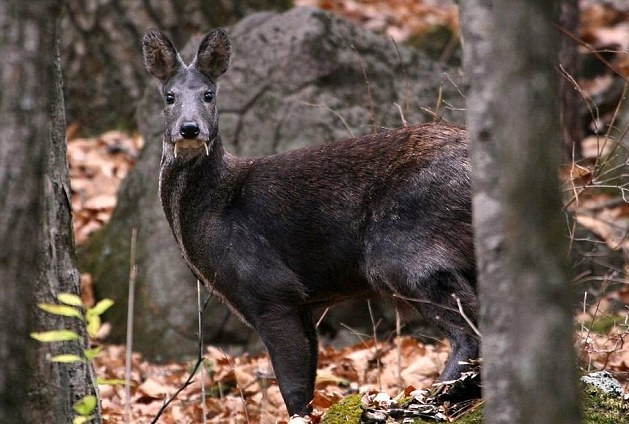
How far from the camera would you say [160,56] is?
25.0 ft

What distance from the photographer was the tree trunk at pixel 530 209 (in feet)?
9.36

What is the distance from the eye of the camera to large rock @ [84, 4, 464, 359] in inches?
374

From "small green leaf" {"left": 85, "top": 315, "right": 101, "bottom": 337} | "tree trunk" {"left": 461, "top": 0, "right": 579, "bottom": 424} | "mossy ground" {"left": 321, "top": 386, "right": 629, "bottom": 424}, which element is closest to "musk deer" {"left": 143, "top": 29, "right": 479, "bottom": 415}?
"mossy ground" {"left": 321, "top": 386, "right": 629, "bottom": 424}

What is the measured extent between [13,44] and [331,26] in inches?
262

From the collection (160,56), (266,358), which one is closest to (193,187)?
(160,56)

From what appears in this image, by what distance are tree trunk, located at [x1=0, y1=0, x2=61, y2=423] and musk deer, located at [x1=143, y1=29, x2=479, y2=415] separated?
313 cm

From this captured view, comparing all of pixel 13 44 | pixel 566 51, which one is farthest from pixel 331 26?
pixel 13 44

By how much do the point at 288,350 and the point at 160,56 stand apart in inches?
91.3

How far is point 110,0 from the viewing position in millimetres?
12094

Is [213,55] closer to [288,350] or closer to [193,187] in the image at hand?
[193,187]

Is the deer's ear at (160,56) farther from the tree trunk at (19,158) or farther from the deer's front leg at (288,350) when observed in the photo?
the tree trunk at (19,158)

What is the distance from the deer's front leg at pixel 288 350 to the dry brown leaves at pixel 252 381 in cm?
12

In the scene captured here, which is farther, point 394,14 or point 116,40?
point 394,14

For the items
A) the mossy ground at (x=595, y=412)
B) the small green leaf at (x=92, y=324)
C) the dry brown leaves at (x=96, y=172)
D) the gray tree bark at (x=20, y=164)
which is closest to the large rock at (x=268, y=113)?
the dry brown leaves at (x=96, y=172)
